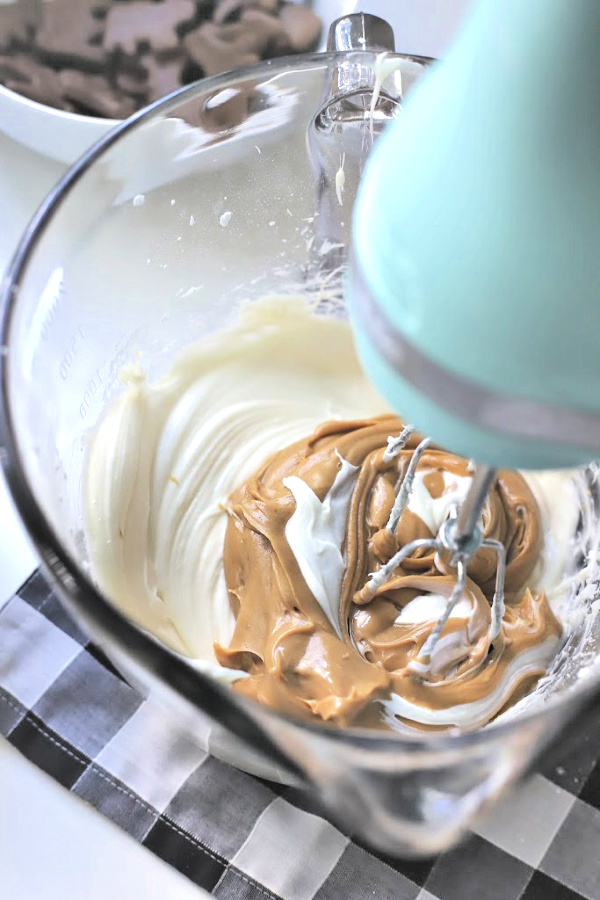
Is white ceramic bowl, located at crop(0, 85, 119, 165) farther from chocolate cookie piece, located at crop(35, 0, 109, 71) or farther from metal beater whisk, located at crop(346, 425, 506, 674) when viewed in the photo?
metal beater whisk, located at crop(346, 425, 506, 674)

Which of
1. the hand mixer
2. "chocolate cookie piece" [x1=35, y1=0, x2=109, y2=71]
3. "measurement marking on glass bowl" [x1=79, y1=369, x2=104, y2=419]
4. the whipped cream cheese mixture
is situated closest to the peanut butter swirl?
the whipped cream cheese mixture

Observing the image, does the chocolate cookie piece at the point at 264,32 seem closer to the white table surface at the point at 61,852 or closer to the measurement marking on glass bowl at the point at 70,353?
the measurement marking on glass bowl at the point at 70,353

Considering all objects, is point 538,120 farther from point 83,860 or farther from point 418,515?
point 83,860

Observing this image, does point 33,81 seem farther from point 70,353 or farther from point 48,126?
point 70,353

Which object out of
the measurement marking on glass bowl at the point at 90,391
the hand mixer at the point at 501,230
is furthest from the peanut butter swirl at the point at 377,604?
the hand mixer at the point at 501,230

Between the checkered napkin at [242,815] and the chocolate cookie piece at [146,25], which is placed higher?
the chocolate cookie piece at [146,25]

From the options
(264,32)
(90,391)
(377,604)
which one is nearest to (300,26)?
(264,32)

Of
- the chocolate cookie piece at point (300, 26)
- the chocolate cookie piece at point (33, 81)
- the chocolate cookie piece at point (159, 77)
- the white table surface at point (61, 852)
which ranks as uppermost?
the chocolate cookie piece at point (300, 26)
